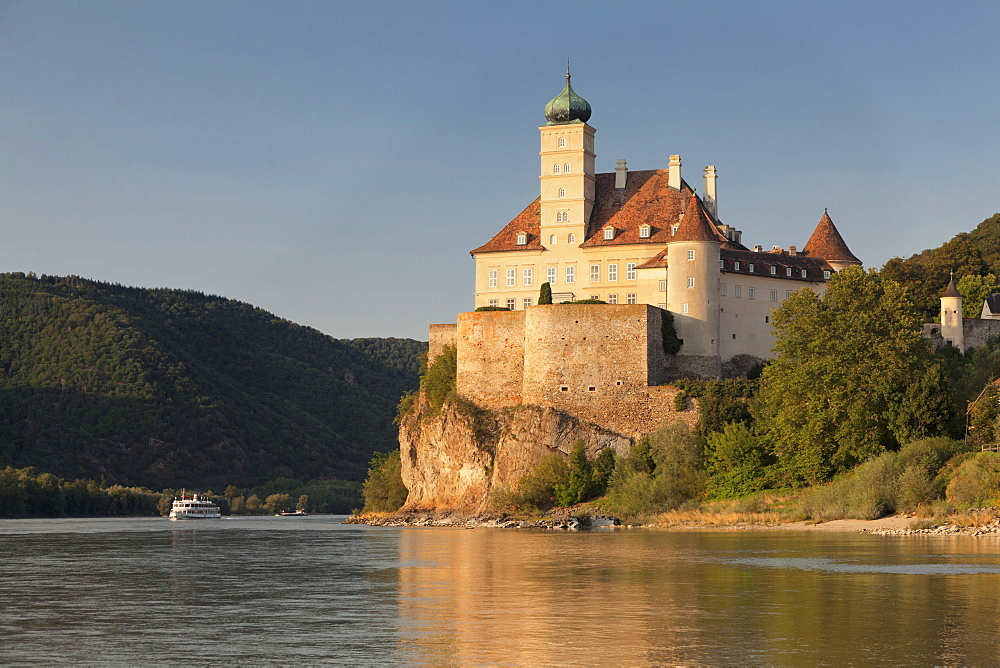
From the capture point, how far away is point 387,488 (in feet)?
286

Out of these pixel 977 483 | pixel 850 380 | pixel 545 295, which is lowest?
pixel 977 483

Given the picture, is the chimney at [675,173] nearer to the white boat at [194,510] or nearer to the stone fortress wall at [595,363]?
the stone fortress wall at [595,363]

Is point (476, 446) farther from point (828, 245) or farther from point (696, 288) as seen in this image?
point (828, 245)

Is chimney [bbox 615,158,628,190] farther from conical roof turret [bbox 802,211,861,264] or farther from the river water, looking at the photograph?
the river water

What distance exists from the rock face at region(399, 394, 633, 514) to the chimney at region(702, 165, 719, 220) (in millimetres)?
17325

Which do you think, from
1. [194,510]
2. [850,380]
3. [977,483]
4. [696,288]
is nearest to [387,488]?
[194,510]

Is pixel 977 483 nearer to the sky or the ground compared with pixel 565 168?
nearer to the ground

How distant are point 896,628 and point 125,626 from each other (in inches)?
566

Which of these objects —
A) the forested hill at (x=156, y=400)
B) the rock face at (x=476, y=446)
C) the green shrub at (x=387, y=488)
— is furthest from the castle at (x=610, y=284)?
the forested hill at (x=156, y=400)

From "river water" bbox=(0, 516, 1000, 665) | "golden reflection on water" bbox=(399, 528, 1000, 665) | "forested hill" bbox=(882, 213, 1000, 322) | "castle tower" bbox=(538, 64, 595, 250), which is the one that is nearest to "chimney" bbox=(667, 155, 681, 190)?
"castle tower" bbox=(538, 64, 595, 250)

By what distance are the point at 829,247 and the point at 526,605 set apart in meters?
54.1

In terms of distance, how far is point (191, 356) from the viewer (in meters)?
137

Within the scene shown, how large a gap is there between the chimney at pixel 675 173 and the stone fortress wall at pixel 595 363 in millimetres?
10683

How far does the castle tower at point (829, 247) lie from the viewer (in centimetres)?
7612
